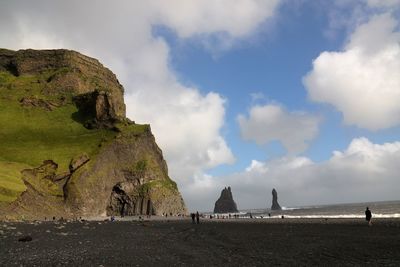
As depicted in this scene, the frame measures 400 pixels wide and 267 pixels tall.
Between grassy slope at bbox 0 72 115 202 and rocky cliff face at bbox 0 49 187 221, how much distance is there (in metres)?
0.31

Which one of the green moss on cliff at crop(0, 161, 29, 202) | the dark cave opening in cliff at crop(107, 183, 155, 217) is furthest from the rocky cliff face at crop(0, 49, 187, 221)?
the dark cave opening in cliff at crop(107, 183, 155, 217)

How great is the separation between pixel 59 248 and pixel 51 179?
105815mm

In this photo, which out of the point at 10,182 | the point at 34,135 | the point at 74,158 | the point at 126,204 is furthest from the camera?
the point at 34,135

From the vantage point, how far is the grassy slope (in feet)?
421

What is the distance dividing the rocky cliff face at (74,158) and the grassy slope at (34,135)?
31cm

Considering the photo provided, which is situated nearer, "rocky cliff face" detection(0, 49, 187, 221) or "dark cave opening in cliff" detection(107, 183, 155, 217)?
"rocky cliff face" detection(0, 49, 187, 221)

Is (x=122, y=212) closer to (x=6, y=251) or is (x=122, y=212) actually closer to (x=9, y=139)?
(x=9, y=139)

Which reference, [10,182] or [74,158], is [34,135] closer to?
[74,158]

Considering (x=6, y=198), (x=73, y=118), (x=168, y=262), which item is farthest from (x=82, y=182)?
(x=168, y=262)

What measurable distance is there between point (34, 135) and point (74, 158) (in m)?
26.3

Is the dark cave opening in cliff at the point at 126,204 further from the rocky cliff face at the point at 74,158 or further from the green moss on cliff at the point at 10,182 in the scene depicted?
the green moss on cliff at the point at 10,182

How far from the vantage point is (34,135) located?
151000 millimetres

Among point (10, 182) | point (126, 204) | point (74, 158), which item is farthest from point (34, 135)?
point (10, 182)

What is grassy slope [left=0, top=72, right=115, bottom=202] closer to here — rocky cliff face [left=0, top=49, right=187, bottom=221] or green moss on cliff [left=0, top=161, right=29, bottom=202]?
green moss on cliff [left=0, top=161, right=29, bottom=202]
